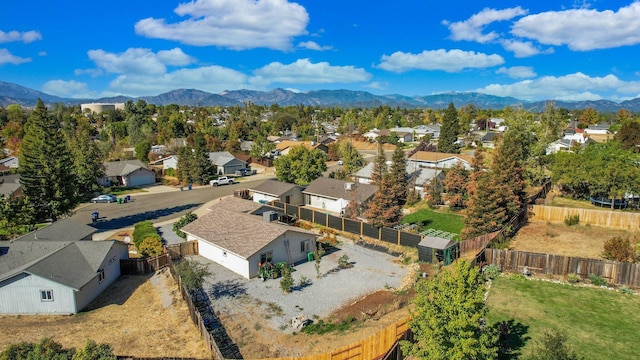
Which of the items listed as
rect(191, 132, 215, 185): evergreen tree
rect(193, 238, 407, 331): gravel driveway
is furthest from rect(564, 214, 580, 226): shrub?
rect(191, 132, 215, 185): evergreen tree

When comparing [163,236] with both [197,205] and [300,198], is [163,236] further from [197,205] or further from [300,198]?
[300,198]

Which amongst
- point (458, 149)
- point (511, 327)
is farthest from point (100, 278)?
point (458, 149)

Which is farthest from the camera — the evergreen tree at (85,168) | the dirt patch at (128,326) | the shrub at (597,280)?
the evergreen tree at (85,168)

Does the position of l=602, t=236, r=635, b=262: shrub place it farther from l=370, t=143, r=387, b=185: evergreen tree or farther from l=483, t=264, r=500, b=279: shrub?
l=370, t=143, r=387, b=185: evergreen tree

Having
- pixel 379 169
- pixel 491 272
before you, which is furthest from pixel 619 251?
pixel 379 169

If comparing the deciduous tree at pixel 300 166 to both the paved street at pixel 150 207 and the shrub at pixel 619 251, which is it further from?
the shrub at pixel 619 251

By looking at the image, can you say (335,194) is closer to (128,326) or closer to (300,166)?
(300,166)

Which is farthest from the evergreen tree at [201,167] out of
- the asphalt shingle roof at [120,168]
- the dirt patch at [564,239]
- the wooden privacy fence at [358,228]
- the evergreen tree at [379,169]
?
the dirt patch at [564,239]
